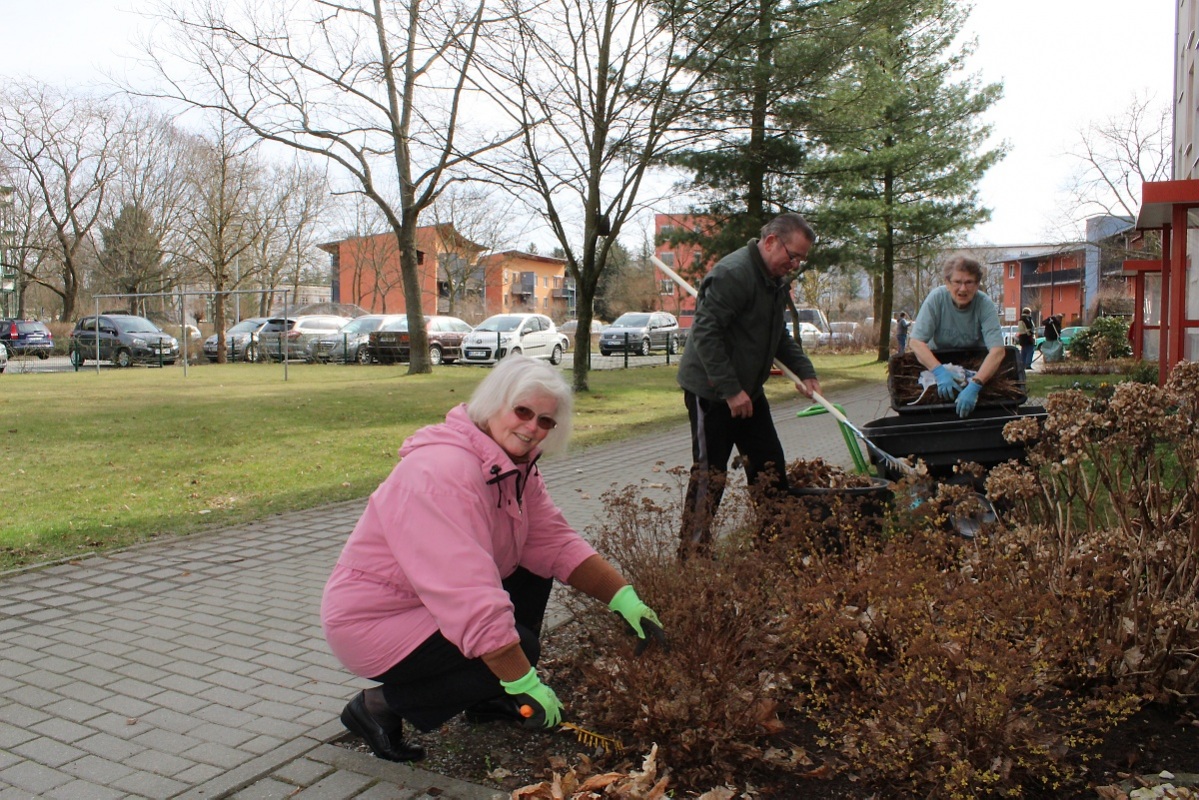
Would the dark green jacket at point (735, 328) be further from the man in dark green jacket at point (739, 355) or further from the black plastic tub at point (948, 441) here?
the black plastic tub at point (948, 441)

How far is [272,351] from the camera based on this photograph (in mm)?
32344

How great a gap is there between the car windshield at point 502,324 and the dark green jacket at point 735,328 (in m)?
26.8

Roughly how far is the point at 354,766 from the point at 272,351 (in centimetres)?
3073

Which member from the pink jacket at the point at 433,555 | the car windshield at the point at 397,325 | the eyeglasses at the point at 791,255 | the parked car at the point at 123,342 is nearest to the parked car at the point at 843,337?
Result: the car windshield at the point at 397,325

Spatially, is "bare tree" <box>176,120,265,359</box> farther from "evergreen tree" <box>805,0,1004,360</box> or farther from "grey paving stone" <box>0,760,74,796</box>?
"grey paving stone" <box>0,760,74,796</box>

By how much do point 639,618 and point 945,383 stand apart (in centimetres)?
347

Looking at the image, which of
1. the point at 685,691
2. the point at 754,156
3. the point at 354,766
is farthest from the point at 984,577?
the point at 754,156

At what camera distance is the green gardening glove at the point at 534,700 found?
3.01m

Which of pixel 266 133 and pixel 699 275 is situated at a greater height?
pixel 266 133

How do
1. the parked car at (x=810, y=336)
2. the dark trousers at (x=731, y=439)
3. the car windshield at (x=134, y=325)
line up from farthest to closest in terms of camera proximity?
1. the parked car at (x=810, y=336)
2. the car windshield at (x=134, y=325)
3. the dark trousers at (x=731, y=439)

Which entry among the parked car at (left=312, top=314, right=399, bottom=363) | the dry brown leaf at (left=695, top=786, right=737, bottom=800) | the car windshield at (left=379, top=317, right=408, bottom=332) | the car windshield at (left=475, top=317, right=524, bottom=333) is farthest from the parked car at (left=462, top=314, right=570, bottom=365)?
the dry brown leaf at (left=695, top=786, right=737, bottom=800)

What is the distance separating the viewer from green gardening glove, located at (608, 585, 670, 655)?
338 centimetres

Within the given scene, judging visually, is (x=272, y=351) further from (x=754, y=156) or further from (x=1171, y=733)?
(x=1171, y=733)

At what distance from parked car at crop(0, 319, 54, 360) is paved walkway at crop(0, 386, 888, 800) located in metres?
32.7
